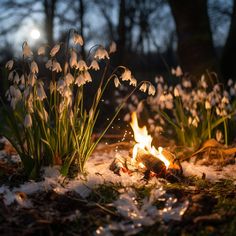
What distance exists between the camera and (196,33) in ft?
22.9

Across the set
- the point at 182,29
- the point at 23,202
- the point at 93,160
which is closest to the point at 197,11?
the point at 182,29

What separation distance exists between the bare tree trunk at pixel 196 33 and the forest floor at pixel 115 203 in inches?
124

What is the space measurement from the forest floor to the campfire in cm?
6

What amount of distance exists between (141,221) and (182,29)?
485 cm

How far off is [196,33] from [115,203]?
4.60 m

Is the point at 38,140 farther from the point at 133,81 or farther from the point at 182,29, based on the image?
the point at 182,29

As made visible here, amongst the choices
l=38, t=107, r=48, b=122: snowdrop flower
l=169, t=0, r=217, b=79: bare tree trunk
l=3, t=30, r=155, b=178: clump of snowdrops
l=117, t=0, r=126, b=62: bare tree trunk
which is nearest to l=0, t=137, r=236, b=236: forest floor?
l=3, t=30, r=155, b=178: clump of snowdrops

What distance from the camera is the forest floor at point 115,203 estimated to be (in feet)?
9.14

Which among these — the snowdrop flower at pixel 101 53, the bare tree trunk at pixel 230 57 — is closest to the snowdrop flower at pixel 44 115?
the snowdrop flower at pixel 101 53

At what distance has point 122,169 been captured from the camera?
154 inches

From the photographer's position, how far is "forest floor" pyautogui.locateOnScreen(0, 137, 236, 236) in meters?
2.79

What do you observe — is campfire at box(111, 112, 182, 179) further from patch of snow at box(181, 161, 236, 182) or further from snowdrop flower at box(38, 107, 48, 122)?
snowdrop flower at box(38, 107, 48, 122)

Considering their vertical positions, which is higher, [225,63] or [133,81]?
[133,81]

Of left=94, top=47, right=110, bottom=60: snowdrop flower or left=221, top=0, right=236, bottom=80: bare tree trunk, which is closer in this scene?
left=94, top=47, right=110, bottom=60: snowdrop flower
